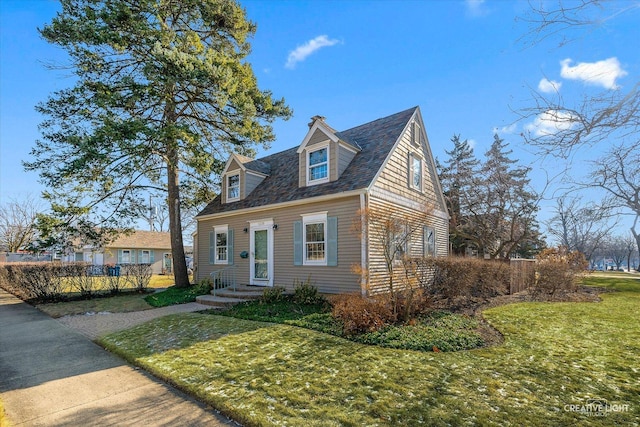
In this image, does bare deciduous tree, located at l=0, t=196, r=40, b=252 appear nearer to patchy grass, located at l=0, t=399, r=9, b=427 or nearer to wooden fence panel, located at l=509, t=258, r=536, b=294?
patchy grass, located at l=0, t=399, r=9, b=427

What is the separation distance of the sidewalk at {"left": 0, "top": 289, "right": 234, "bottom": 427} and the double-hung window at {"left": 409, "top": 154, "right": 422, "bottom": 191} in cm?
1086

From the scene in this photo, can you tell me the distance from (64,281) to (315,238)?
1092 cm

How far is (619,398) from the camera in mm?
3895

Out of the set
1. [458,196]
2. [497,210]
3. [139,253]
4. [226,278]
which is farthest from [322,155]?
[139,253]

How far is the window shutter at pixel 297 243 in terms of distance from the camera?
11352 millimetres

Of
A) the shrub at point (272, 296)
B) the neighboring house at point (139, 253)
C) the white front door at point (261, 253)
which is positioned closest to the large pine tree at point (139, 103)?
the white front door at point (261, 253)

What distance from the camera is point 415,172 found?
13305mm

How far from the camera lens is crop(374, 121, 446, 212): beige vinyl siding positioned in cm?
1109

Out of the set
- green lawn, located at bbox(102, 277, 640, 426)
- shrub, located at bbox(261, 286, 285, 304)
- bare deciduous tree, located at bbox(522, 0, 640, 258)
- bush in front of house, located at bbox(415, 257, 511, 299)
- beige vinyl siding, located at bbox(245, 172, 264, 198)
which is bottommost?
green lawn, located at bbox(102, 277, 640, 426)

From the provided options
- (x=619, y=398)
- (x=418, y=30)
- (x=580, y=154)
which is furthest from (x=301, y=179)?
(x=619, y=398)

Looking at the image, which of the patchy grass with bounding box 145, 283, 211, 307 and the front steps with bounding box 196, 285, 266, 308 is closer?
the front steps with bounding box 196, 285, 266, 308

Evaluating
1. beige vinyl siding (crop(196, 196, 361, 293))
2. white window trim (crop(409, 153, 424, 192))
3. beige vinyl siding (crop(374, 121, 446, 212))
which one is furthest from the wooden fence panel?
beige vinyl siding (crop(196, 196, 361, 293))

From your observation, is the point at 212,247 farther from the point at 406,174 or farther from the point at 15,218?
the point at 15,218

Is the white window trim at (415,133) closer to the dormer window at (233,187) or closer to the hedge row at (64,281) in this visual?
the dormer window at (233,187)
